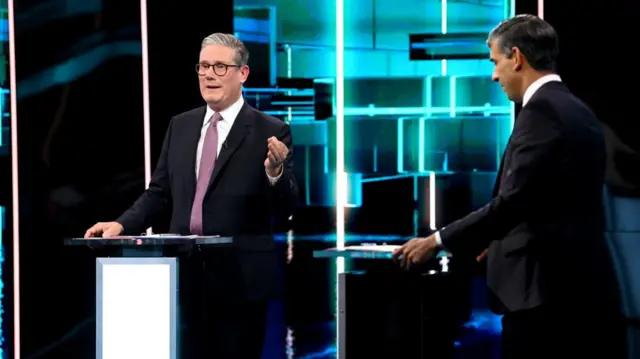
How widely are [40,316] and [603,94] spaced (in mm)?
2665

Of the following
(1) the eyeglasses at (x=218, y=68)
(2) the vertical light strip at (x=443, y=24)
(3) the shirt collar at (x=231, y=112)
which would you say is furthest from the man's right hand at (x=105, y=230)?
(2) the vertical light strip at (x=443, y=24)

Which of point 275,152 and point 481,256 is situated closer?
point 481,256

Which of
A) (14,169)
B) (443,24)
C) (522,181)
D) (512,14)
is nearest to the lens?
(522,181)

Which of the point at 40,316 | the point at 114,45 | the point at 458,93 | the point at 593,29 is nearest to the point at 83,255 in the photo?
the point at 40,316

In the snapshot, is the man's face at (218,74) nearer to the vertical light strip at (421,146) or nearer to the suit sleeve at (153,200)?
the suit sleeve at (153,200)

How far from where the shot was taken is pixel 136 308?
344 centimetres

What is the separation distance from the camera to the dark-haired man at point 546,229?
2.78 metres

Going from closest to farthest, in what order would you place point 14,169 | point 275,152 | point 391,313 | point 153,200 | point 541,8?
1. point 391,313
2. point 275,152
3. point 153,200
4. point 541,8
5. point 14,169

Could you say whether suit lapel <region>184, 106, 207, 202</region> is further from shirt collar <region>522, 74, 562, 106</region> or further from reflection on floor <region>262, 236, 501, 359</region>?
shirt collar <region>522, 74, 562, 106</region>

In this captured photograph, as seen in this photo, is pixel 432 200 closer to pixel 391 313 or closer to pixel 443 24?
pixel 443 24

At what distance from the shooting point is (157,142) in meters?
4.61

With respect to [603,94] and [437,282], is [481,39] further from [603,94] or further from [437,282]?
[437,282]

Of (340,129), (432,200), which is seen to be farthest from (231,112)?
(432,200)

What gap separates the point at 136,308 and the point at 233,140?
0.68m
